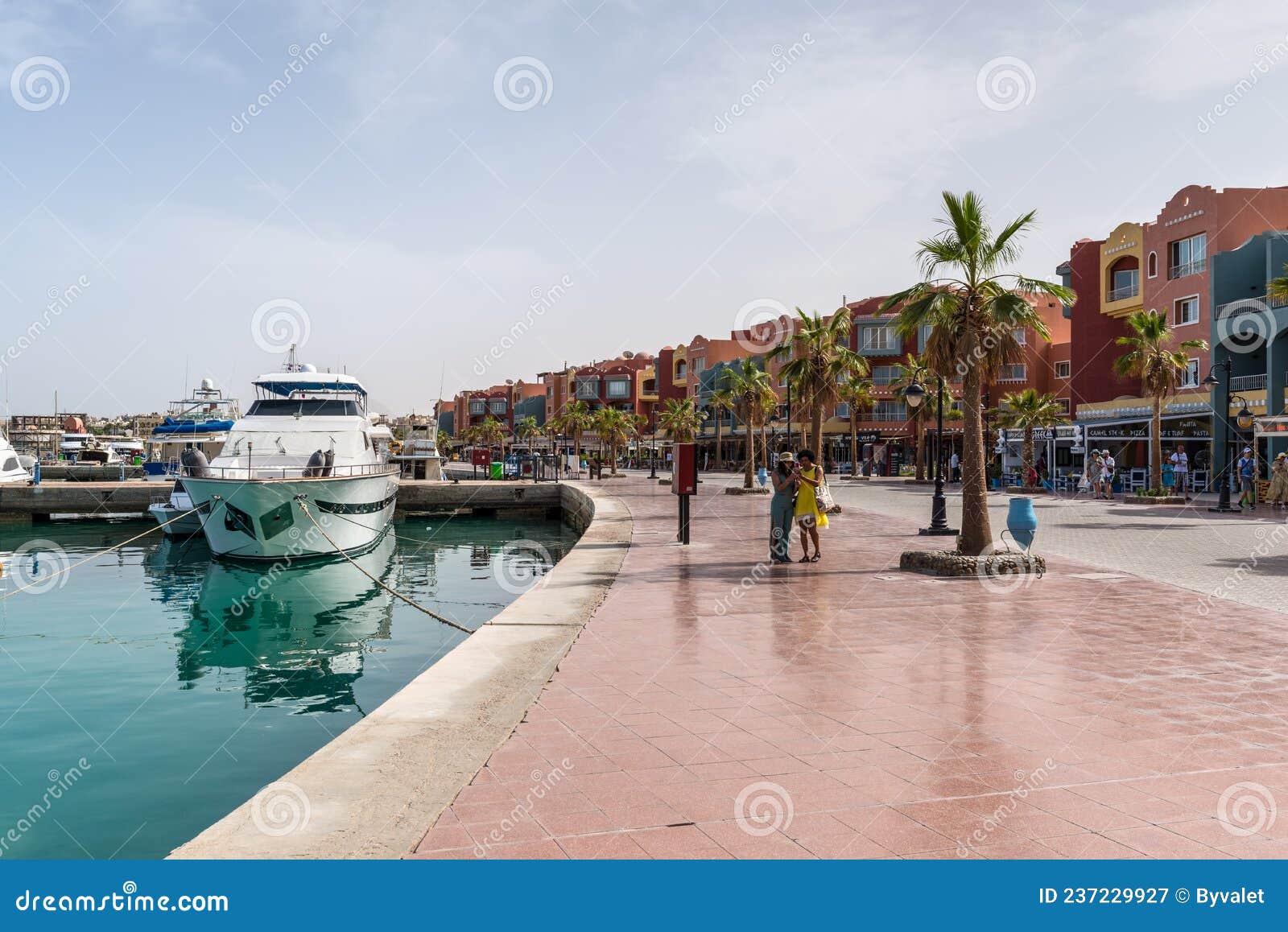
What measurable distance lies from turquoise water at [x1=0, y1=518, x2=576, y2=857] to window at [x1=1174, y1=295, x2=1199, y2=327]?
28730 millimetres

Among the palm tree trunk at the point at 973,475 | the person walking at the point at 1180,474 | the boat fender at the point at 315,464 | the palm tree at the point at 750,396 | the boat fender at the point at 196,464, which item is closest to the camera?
the palm tree trunk at the point at 973,475

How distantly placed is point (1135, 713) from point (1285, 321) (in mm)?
33306

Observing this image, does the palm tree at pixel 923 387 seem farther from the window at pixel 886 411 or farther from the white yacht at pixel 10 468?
the white yacht at pixel 10 468

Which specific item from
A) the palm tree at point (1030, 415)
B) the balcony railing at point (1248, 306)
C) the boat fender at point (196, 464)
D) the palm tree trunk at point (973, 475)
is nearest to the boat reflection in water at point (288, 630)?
the boat fender at point (196, 464)

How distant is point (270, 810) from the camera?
4480mm

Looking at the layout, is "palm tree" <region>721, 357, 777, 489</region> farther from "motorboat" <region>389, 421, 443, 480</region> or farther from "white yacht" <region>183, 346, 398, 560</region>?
"motorboat" <region>389, 421, 443, 480</region>

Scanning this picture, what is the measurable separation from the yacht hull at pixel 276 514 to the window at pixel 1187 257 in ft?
110

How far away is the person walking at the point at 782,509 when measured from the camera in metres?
14.1

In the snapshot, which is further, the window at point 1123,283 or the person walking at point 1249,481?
the window at point 1123,283

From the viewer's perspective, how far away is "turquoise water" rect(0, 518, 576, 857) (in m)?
7.50

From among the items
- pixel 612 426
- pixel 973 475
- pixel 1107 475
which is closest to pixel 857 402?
pixel 612 426

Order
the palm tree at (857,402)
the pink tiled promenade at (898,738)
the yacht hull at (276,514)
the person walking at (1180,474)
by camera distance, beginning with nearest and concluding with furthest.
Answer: the pink tiled promenade at (898,738), the yacht hull at (276,514), the person walking at (1180,474), the palm tree at (857,402)

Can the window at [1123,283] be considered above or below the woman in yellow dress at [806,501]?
above

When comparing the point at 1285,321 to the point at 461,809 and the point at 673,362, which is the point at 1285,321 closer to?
the point at 461,809
